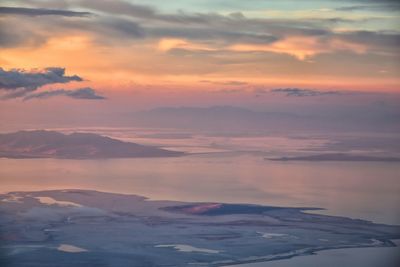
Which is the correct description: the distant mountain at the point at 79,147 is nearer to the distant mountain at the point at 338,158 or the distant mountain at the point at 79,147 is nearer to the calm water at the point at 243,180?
the calm water at the point at 243,180

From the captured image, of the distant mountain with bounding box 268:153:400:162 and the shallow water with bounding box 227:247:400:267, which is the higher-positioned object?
the distant mountain with bounding box 268:153:400:162

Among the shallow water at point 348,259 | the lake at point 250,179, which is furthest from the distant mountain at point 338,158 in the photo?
the shallow water at point 348,259

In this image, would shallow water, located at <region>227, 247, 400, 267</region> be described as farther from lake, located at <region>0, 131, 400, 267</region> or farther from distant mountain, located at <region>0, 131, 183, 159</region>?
distant mountain, located at <region>0, 131, 183, 159</region>

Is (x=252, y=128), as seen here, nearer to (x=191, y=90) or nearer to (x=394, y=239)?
(x=191, y=90)

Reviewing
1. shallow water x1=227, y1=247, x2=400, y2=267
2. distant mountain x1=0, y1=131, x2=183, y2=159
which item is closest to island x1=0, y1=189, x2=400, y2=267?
shallow water x1=227, y1=247, x2=400, y2=267

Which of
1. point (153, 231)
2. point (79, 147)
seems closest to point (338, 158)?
point (153, 231)

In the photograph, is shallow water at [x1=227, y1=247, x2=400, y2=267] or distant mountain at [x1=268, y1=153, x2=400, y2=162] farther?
distant mountain at [x1=268, y1=153, x2=400, y2=162]
